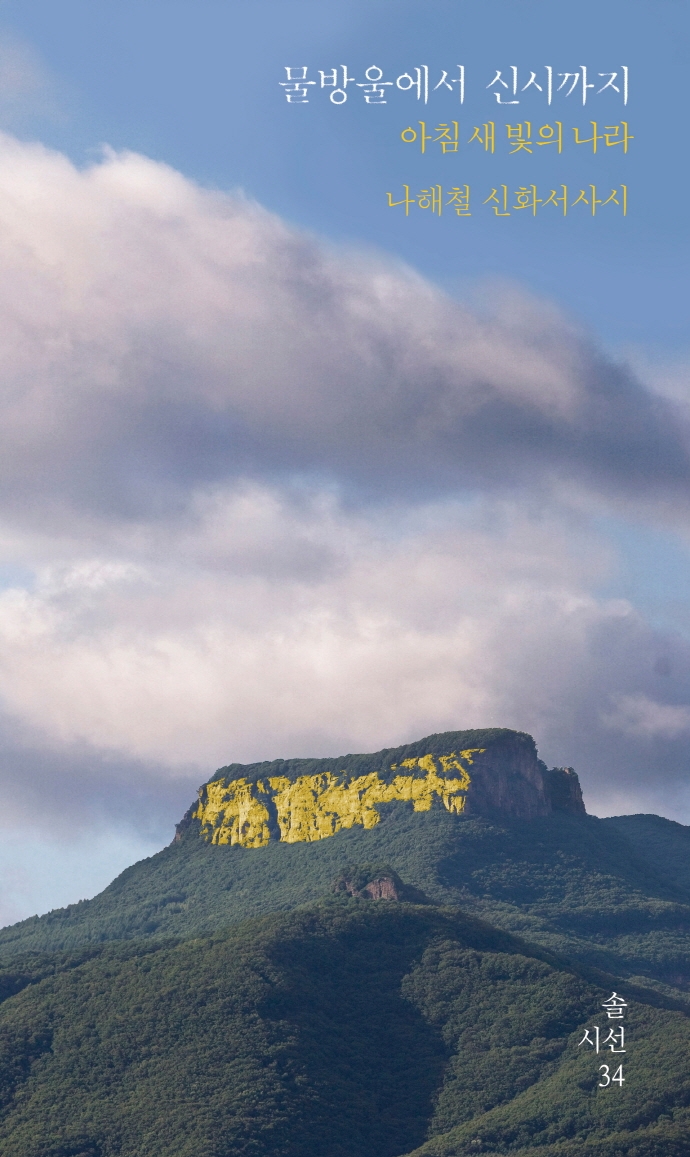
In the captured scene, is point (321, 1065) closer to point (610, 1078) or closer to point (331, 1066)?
point (331, 1066)

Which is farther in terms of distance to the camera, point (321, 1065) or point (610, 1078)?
point (321, 1065)

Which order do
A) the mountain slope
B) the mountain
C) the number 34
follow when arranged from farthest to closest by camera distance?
the number 34 < the mountain slope < the mountain

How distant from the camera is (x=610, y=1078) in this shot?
563 feet

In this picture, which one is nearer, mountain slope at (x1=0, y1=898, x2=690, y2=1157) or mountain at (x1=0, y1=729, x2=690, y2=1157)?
mountain at (x1=0, y1=729, x2=690, y2=1157)

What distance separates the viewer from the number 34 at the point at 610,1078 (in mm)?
168875

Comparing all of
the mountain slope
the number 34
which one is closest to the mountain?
the mountain slope

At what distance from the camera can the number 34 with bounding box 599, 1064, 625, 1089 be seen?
169 metres

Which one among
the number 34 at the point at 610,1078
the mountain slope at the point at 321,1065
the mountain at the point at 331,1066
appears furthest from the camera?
the number 34 at the point at 610,1078

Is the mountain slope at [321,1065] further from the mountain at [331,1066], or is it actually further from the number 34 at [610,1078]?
the number 34 at [610,1078]

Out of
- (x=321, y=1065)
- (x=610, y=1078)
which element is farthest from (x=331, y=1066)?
(x=610, y=1078)

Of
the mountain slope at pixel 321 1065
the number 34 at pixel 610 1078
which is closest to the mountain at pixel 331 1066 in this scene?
the mountain slope at pixel 321 1065

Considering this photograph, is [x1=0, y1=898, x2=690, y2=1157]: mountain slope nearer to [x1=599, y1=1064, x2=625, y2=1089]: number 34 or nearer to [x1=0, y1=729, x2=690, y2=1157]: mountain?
[x1=0, y1=729, x2=690, y2=1157]: mountain

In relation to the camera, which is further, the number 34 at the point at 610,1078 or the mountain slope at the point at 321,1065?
the number 34 at the point at 610,1078

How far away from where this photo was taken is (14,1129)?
172000 millimetres
